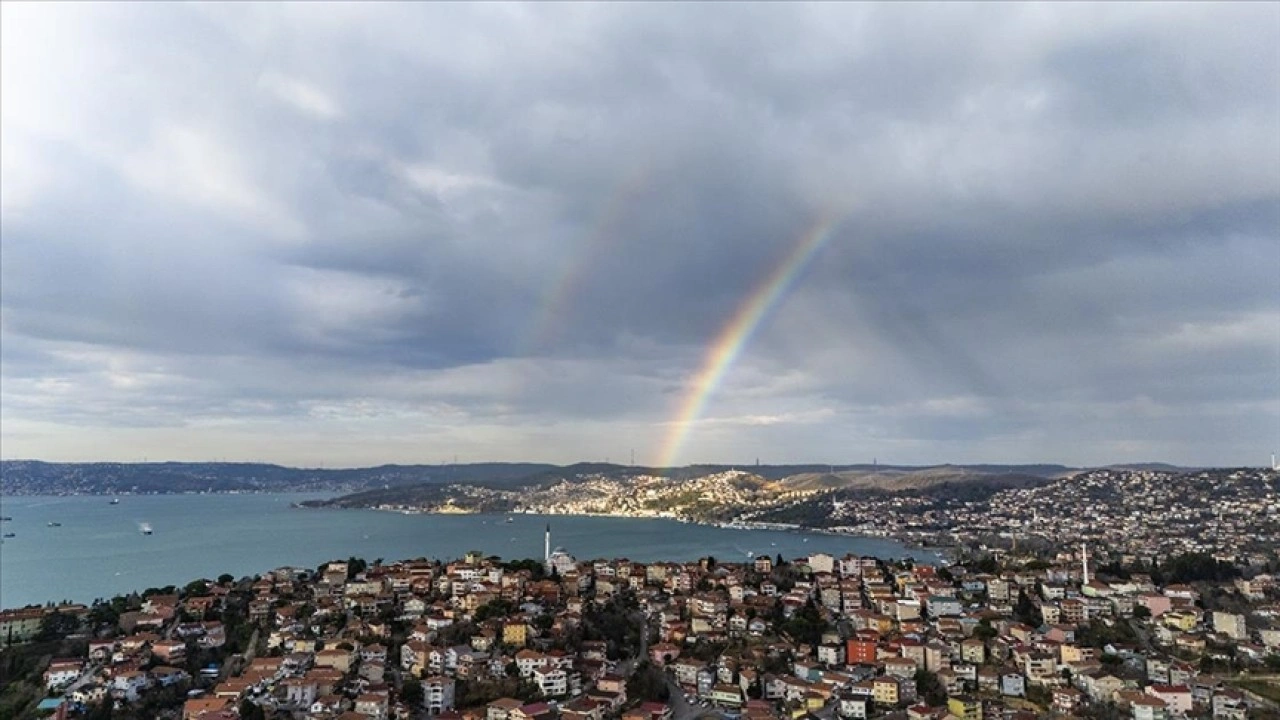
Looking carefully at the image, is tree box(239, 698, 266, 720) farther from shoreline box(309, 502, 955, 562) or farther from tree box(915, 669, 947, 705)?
shoreline box(309, 502, 955, 562)

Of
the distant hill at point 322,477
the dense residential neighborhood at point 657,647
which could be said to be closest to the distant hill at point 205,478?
the distant hill at point 322,477

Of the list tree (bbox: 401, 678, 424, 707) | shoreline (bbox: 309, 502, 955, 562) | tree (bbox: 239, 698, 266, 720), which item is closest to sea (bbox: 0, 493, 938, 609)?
shoreline (bbox: 309, 502, 955, 562)

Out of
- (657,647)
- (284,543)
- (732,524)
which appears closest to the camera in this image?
A: (657,647)

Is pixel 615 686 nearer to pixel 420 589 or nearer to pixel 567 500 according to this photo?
pixel 420 589

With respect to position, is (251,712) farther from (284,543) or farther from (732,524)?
(732,524)

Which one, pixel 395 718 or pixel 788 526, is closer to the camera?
pixel 395 718

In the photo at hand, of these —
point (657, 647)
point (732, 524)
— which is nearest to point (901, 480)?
point (732, 524)

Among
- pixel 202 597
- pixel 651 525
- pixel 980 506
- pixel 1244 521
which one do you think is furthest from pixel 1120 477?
pixel 202 597
